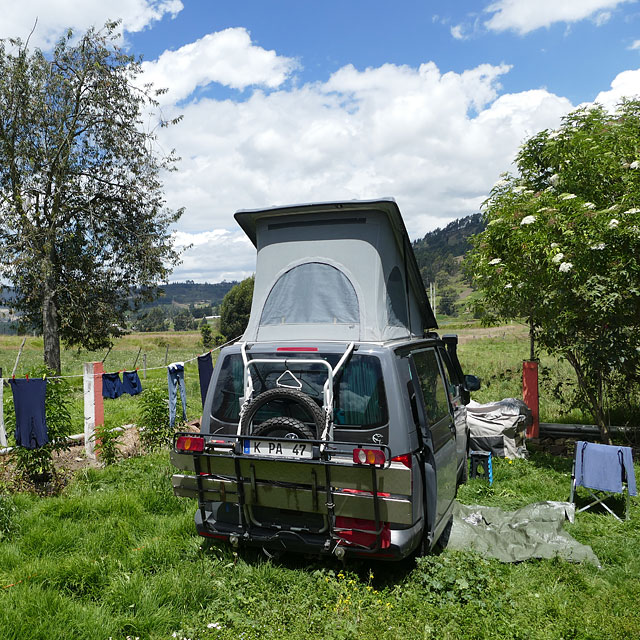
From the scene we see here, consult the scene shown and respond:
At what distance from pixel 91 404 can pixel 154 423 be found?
1031mm

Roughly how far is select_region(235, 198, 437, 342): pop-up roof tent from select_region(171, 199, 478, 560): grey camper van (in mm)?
11

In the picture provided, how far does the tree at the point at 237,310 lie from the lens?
6128 cm

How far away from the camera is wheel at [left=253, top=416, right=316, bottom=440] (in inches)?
159

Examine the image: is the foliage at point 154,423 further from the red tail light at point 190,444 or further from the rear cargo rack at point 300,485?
the red tail light at point 190,444

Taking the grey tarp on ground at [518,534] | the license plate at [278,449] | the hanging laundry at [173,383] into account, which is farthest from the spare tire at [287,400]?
the hanging laundry at [173,383]

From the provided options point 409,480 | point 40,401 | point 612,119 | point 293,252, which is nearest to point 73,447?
point 40,401

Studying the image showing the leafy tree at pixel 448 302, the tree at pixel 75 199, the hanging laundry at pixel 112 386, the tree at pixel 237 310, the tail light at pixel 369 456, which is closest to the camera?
the tail light at pixel 369 456

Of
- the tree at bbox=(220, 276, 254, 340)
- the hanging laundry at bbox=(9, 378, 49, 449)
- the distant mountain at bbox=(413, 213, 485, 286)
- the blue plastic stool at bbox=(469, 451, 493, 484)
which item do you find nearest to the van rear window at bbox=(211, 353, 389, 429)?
the hanging laundry at bbox=(9, 378, 49, 449)

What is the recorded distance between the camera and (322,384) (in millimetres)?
4266

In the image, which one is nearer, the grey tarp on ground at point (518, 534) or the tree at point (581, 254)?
the grey tarp on ground at point (518, 534)

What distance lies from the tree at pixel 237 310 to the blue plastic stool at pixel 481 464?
52.8 m

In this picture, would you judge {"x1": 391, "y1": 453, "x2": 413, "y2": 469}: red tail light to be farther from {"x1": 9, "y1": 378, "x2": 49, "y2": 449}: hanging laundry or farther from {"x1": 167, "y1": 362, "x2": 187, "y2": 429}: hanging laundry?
{"x1": 167, "y1": 362, "x2": 187, "y2": 429}: hanging laundry

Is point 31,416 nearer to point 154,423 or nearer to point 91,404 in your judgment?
point 91,404

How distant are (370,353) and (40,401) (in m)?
4.54
